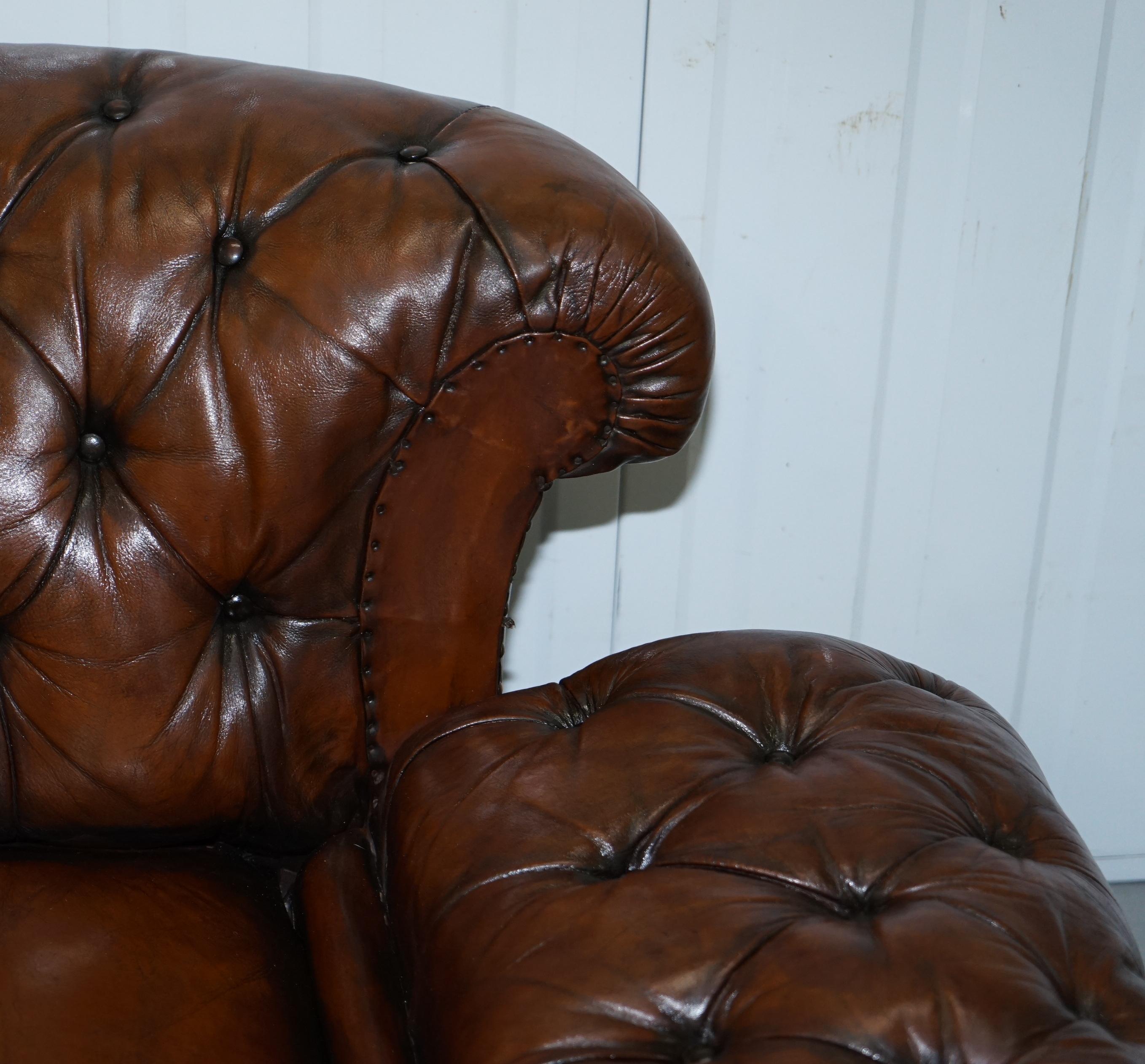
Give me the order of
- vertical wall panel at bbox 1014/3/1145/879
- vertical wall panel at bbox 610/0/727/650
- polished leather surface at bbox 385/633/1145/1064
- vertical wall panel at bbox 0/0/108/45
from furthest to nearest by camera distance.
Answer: vertical wall panel at bbox 1014/3/1145/879
vertical wall panel at bbox 610/0/727/650
vertical wall panel at bbox 0/0/108/45
polished leather surface at bbox 385/633/1145/1064

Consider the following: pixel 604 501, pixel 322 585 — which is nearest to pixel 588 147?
pixel 604 501

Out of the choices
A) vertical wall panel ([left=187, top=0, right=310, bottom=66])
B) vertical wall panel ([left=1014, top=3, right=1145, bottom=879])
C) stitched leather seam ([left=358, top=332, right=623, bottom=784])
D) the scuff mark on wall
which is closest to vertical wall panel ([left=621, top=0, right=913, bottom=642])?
the scuff mark on wall

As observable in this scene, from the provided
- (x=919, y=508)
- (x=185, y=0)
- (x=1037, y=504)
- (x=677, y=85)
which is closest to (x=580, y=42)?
(x=677, y=85)

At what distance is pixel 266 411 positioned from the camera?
0.78 meters

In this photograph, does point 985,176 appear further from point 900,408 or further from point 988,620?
point 988,620

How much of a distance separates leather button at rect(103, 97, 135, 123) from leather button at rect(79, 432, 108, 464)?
25 cm

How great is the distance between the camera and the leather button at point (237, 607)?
813 millimetres

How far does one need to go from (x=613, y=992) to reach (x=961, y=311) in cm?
102

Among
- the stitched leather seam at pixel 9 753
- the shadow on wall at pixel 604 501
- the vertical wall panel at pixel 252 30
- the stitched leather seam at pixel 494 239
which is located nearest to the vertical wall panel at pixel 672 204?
the shadow on wall at pixel 604 501

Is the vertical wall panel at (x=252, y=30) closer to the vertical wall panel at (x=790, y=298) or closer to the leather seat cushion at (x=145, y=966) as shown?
the vertical wall panel at (x=790, y=298)

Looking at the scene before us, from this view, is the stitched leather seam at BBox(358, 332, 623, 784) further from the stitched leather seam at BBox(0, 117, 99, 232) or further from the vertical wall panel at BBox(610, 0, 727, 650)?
the vertical wall panel at BBox(610, 0, 727, 650)

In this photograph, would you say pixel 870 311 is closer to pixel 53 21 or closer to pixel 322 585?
pixel 322 585

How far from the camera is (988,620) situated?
4.69ft

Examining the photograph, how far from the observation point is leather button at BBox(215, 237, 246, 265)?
2.61 ft
